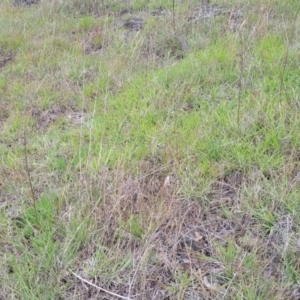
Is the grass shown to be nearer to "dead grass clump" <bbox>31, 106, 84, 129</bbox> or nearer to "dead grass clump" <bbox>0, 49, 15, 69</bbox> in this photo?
"dead grass clump" <bbox>31, 106, 84, 129</bbox>

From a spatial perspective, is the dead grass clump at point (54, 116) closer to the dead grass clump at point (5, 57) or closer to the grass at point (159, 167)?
the grass at point (159, 167)

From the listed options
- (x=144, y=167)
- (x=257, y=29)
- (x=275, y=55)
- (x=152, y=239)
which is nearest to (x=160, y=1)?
(x=257, y=29)

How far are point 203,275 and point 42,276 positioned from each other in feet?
A: 2.36

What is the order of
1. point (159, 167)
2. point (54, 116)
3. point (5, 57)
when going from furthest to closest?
point (5, 57)
point (54, 116)
point (159, 167)

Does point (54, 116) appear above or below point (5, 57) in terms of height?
below

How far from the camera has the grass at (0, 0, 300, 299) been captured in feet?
5.52

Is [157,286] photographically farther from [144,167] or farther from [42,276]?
[144,167]

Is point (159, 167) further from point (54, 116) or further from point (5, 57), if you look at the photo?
point (5, 57)

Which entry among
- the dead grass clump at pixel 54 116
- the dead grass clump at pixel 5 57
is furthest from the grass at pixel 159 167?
the dead grass clump at pixel 5 57

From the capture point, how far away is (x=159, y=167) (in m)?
2.20

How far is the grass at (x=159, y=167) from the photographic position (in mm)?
1684

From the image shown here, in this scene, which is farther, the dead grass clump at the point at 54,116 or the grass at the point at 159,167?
the dead grass clump at the point at 54,116

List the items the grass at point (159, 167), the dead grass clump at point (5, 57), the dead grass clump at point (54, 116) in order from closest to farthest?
the grass at point (159, 167) < the dead grass clump at point (54, 116) < the dead grass clump at point (5, 57)

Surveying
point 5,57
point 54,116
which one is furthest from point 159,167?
point 5,57
